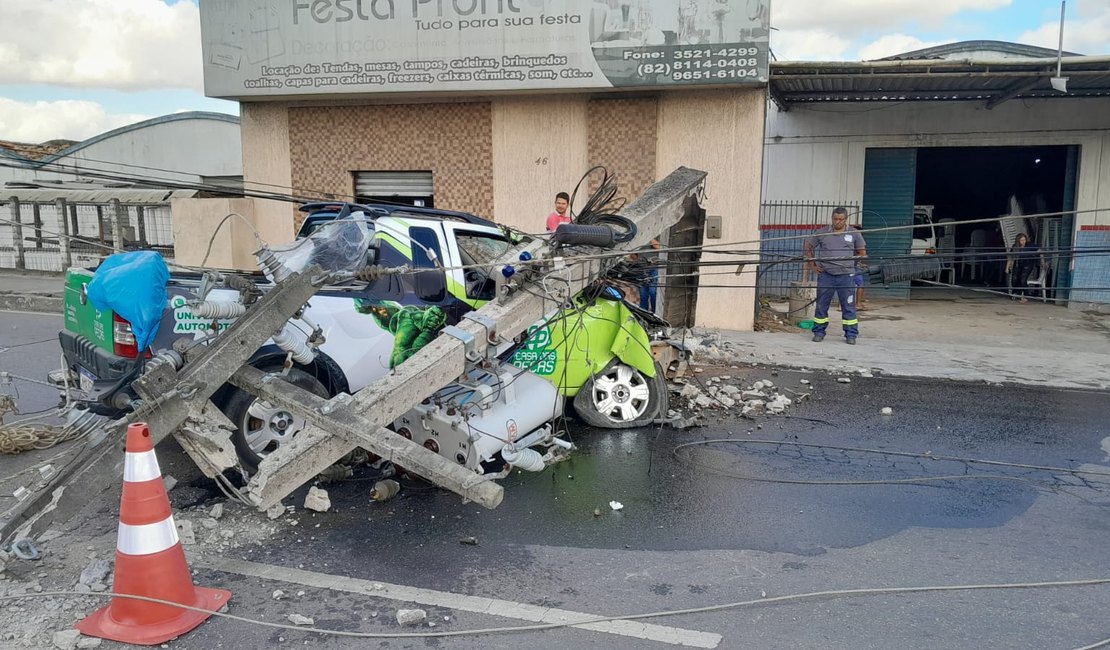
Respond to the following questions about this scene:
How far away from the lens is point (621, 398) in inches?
283

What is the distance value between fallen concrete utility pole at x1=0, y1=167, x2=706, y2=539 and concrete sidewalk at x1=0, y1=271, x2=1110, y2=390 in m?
6.11

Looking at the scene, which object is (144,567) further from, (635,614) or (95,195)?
(95,195)

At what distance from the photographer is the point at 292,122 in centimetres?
1397

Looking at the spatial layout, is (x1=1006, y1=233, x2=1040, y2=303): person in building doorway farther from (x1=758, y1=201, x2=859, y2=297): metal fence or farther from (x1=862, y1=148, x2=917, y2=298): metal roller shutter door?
(x1=758, y1=201, x2=859, y2=297): metal fence

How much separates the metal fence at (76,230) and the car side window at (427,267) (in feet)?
43.8

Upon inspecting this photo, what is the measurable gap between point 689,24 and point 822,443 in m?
7.05

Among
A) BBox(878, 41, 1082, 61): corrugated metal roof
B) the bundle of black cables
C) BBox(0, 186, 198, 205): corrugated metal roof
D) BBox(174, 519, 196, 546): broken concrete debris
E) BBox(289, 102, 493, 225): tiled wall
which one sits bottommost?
BBox(174, 519, 196, 546): broken concrete debris

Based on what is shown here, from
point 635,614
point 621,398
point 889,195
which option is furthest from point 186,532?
point 889,195

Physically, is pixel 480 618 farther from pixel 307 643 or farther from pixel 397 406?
pixel 397 406

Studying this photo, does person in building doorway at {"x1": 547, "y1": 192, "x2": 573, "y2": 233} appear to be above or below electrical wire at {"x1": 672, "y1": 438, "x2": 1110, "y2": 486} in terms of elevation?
above

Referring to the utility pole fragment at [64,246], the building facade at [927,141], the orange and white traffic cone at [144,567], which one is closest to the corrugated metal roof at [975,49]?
the building facade at [927,141]

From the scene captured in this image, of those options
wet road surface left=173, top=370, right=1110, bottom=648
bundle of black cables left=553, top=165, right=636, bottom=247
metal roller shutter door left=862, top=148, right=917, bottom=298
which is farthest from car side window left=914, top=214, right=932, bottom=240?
bundle of black cables left=553, top=165, right=636, bottom=247

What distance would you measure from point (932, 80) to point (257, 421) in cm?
1140

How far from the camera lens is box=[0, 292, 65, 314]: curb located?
14.8m
